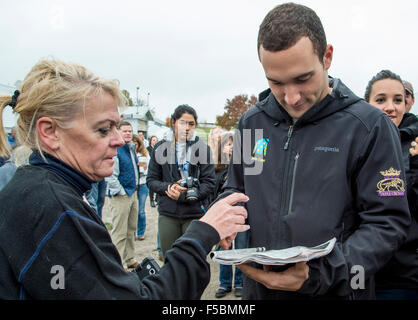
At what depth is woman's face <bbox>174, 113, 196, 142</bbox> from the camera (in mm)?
4227

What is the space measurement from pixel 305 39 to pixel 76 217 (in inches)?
56.1

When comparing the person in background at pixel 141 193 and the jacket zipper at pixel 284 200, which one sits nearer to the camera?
the jacket zipper at pixel 284 200

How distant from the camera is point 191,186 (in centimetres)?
397

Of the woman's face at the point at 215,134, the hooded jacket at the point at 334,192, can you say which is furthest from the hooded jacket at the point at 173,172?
the hooded jacket at the point at 334,192

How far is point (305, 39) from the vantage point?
60.7 inches

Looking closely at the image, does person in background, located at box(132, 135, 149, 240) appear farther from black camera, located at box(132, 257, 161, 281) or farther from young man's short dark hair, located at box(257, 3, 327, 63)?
young man's short dark hair, located at box(257, 3, 327, 63)

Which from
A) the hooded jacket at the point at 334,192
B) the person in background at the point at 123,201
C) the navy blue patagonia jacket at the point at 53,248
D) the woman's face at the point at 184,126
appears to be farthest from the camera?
the person in background at the point at 123,201

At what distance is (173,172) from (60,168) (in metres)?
2.90

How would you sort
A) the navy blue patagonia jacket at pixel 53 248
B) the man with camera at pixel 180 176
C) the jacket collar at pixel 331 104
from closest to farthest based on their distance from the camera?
the navy blue patagonia jacket at pixel 53 248 < the jacket collar at pixel 331 104 < the man with camera at pixel 180 176

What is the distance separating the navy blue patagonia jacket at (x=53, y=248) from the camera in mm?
1107

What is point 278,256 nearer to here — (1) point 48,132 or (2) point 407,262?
(1) point 48,132

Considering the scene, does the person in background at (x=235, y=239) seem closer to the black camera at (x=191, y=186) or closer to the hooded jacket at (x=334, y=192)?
the black camera at (x=191, y=186)

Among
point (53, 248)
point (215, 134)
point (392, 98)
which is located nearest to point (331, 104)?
point (392, 98)
